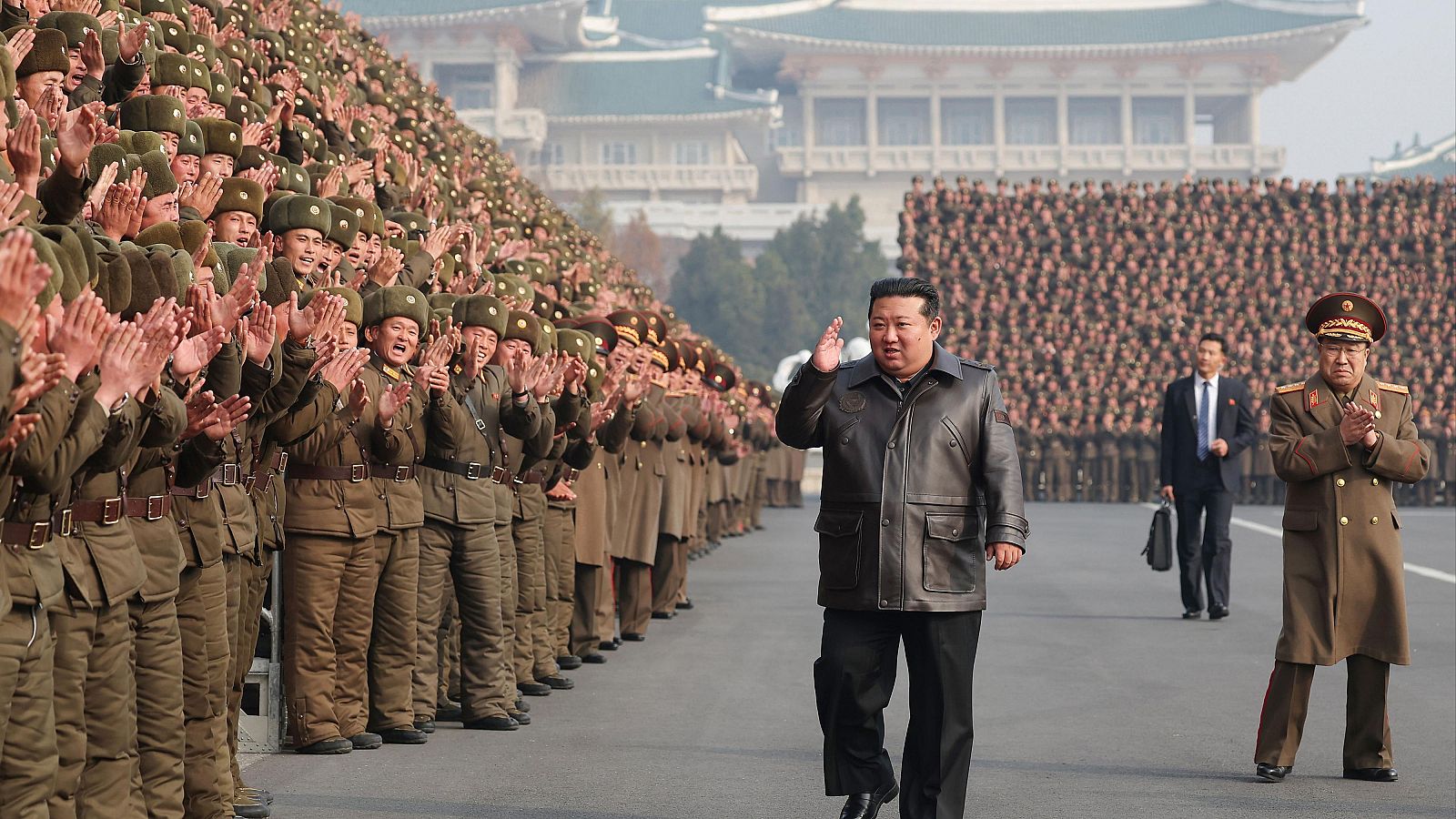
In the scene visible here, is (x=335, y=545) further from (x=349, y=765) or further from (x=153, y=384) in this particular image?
(x=153, y=384)

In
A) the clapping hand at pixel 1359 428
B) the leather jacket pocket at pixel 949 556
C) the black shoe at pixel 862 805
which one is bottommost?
the black shoe at pixel 862 805

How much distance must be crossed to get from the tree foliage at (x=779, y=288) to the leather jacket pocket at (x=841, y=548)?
53.1 meters

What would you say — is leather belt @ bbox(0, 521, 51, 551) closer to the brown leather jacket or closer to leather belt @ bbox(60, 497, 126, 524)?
leather belt @ bbox(60, 497, 126, 524)

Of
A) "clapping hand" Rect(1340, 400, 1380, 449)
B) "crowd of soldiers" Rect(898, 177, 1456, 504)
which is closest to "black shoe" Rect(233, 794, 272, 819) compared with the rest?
"clapping hand" Rect(1340, 400, 1380, 449)

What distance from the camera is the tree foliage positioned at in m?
60.2

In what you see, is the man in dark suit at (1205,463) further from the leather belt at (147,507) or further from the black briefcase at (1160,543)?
the leather belt at (147,507)

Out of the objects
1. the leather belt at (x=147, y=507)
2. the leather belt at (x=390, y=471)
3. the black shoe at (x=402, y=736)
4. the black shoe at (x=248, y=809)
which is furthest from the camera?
the black shoe at (x=402, y=736)

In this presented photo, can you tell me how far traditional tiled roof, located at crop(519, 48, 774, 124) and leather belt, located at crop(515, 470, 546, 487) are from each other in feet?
228

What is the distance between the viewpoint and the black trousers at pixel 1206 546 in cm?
1203

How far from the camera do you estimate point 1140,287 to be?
1223 inches

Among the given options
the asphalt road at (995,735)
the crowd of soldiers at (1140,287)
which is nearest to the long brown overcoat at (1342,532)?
the asphalt road at (995,735)

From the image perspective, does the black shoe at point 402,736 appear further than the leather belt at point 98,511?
Yes

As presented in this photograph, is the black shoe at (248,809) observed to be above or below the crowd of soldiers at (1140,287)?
below

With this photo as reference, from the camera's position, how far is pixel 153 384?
4.72 m
